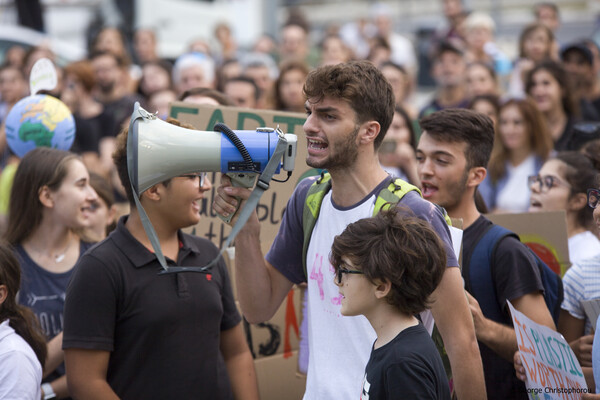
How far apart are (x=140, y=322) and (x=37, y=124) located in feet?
5.67

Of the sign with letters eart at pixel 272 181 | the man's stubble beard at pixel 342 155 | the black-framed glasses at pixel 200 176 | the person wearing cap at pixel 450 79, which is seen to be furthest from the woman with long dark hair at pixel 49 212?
the person wearing cap at pixel 450 79

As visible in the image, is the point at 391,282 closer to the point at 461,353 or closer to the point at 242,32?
the point at 461,353

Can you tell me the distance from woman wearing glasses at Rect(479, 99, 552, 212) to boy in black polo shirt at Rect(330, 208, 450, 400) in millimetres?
3472

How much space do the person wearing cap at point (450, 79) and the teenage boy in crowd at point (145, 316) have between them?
15.5 feet

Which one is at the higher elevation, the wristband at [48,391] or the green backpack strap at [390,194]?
the green backpack strap at [390,194]

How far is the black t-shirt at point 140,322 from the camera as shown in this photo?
3070mm

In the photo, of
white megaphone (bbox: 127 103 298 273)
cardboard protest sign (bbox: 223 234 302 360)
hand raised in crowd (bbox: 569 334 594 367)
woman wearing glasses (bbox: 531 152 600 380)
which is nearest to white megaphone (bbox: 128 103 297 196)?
white megaphone (bbox: 127 103 298 273)

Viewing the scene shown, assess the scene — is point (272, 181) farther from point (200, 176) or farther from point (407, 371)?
point (407, 371)

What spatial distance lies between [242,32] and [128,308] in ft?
44.2

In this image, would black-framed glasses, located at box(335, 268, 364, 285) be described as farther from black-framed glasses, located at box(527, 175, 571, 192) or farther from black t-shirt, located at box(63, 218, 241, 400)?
black-framed glasses, located at box(527, 175, 571, 192)

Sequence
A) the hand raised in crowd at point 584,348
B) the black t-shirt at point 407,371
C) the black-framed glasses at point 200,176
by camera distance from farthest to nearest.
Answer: the hand raised in crowd at point 584,348
the black-framed glasses at point 200,176
the black t-shirt at point 407,371

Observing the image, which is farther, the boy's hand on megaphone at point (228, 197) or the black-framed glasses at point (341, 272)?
the boy's hand on megaphone at point (228, 197)

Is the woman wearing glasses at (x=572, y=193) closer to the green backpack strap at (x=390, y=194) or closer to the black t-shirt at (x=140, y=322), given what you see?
the green backpack strap at (x=390, y=194)

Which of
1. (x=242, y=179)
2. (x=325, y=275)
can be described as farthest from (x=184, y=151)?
(x=325, y=275)
